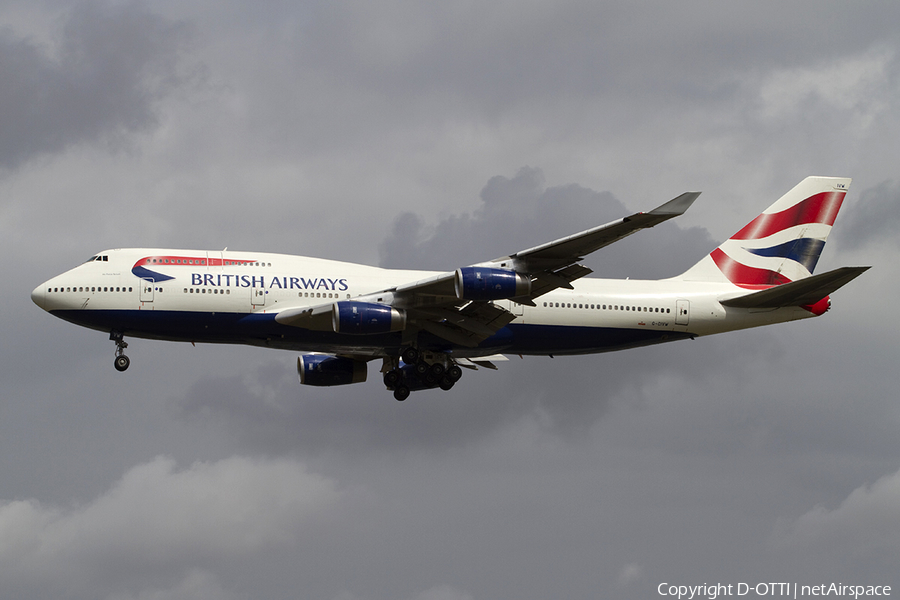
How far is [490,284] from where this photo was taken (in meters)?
39.5

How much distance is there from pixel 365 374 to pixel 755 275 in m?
19.5

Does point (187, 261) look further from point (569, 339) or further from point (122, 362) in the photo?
point (569, 339)

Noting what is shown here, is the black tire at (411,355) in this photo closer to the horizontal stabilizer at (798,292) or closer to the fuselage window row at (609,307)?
the fuselage window row at (609,307)

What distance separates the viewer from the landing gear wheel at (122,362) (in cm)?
4444

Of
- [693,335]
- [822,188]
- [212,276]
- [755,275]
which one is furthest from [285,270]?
[822,188]

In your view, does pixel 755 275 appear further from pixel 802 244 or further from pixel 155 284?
pixel 155 284

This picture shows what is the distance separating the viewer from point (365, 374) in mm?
52531

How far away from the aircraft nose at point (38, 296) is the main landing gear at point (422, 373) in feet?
49.4

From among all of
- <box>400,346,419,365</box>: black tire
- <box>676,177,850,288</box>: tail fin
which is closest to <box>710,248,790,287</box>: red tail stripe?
<box>676,177,850,288</box>: tail fin

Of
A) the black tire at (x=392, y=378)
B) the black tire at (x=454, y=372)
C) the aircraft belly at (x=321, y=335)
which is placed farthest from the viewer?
the black tire at (x=392, y=378)

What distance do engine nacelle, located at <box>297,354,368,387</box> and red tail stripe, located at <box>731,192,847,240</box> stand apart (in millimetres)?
19756

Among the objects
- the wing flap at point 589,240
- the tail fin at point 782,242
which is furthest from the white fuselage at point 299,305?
the wing flap at point 589,240

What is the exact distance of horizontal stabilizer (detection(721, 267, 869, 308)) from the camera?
42.8m

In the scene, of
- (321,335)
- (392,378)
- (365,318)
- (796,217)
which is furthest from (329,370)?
(796,217)
